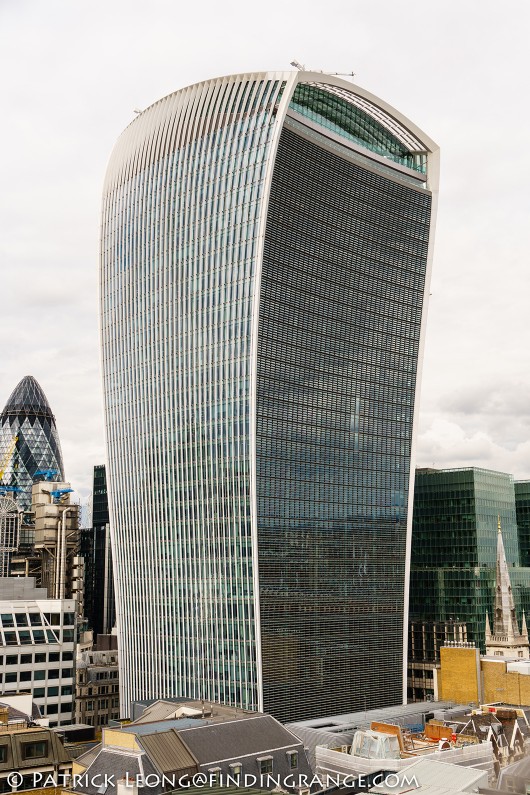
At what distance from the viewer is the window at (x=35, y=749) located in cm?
7938

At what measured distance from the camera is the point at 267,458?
15912 cm

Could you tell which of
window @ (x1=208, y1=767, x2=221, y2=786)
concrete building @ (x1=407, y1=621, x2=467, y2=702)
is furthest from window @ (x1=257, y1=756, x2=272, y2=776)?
concrete building @ (x1=407, y1=621, x2=467, y2=702)

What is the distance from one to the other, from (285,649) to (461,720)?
182ft

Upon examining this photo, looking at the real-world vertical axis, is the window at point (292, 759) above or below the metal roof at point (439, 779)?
below

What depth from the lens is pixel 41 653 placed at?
16025cm

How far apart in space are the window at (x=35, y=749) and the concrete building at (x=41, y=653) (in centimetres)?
7657

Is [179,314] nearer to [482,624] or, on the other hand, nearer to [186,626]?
[186,626]

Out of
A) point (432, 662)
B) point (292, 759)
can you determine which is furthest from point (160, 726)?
point (432, 662)

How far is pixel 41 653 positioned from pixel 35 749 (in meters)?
83.8

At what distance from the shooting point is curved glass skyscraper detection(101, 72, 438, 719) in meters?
158

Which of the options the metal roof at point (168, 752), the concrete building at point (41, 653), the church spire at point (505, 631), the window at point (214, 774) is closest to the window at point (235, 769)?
the window at point (214, 774)

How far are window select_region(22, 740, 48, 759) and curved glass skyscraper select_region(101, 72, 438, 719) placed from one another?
7460 cm

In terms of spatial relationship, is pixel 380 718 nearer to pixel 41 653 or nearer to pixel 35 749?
pixel 35 749

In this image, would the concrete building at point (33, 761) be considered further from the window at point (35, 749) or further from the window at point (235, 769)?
the window at point (235, 769)
